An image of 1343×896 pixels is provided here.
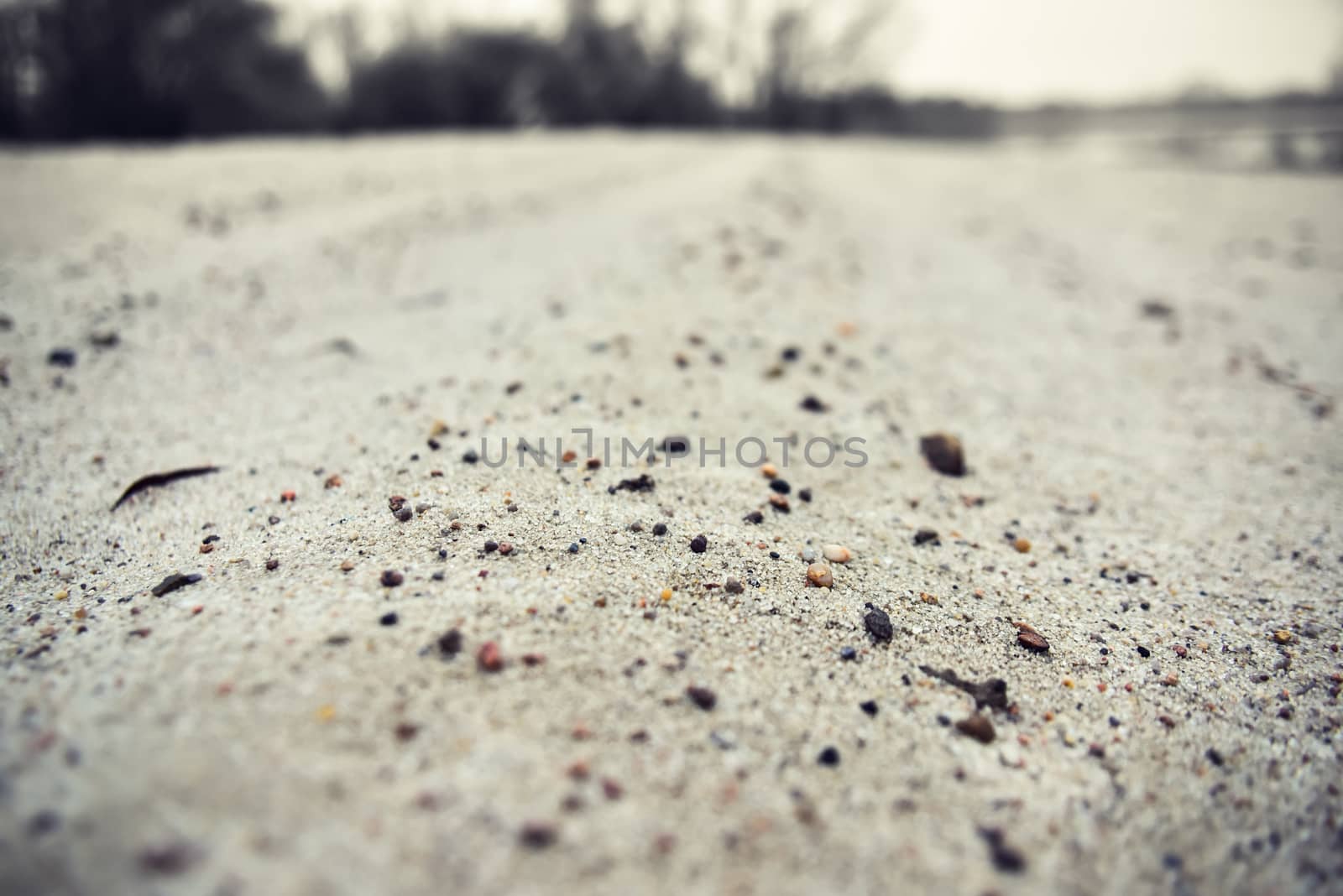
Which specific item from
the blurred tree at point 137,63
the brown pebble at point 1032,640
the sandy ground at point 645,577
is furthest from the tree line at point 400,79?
the brown pebble at point 1032,640

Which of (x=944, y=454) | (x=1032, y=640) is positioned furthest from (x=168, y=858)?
(x=944, y=454)

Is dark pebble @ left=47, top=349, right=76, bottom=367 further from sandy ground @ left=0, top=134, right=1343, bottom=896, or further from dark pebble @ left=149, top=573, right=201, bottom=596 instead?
dark pebble @ left=149, top=573, right=201, bottom=596

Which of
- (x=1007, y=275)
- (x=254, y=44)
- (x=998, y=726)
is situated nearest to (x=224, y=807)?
(x=998, y=726)

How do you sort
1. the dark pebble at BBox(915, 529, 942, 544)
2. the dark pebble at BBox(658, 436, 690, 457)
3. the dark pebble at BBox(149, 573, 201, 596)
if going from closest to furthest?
the dark pebble at BBox(149, 573, 201, 596)
the dark pebble at BBox(915, 529, 942, 544)
the dark pebble at BBox(658, 436, 690, 457)

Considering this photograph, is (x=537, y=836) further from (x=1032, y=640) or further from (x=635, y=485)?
(x=1032, y=640)

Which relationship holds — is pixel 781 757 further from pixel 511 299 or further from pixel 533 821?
pixel 511 299

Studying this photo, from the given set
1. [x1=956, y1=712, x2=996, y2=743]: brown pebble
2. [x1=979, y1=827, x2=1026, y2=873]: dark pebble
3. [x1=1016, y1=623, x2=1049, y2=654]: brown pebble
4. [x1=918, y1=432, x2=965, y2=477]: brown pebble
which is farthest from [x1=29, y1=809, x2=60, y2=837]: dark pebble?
[x1=918, y1=432, x2=965, y2=477]: brown pebble
